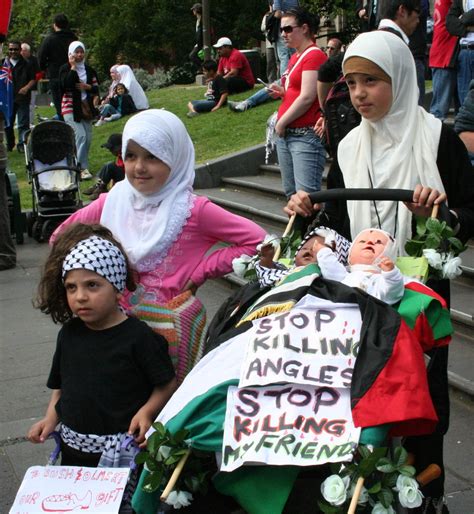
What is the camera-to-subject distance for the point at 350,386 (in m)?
3.02

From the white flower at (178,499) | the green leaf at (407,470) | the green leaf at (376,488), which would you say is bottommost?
the white flower at (178,499)

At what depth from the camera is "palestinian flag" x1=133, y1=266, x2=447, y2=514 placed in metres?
2.95

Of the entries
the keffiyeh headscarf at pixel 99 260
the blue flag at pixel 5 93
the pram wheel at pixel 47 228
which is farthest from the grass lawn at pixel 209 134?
the keffiyeh headscarf at pixel 99 260

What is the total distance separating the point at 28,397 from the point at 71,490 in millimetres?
2893

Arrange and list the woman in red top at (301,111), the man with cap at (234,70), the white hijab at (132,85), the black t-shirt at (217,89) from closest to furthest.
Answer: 1. the woman in red top at (301,111)
2. the black t-shirt at (217,89)
3. the man with cap at (234,70)
4. the white hijab at (132,85)

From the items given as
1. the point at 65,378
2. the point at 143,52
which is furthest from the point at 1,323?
the point at 143,52

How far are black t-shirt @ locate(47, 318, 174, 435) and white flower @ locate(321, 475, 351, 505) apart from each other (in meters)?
1.01

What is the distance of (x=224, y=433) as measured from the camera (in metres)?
3.03

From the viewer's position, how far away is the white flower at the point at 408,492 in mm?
2871

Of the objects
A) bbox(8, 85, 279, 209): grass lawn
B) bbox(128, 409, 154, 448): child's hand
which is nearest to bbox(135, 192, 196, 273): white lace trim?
bbox(128, 409, 154, 448): child's hand

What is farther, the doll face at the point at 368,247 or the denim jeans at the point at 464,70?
the denim jeans at the point at 464,70

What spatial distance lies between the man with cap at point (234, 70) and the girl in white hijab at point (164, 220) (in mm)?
14424

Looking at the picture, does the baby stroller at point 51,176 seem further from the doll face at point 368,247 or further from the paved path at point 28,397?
the doll face at point 368,247

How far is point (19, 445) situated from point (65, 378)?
1900 mm
